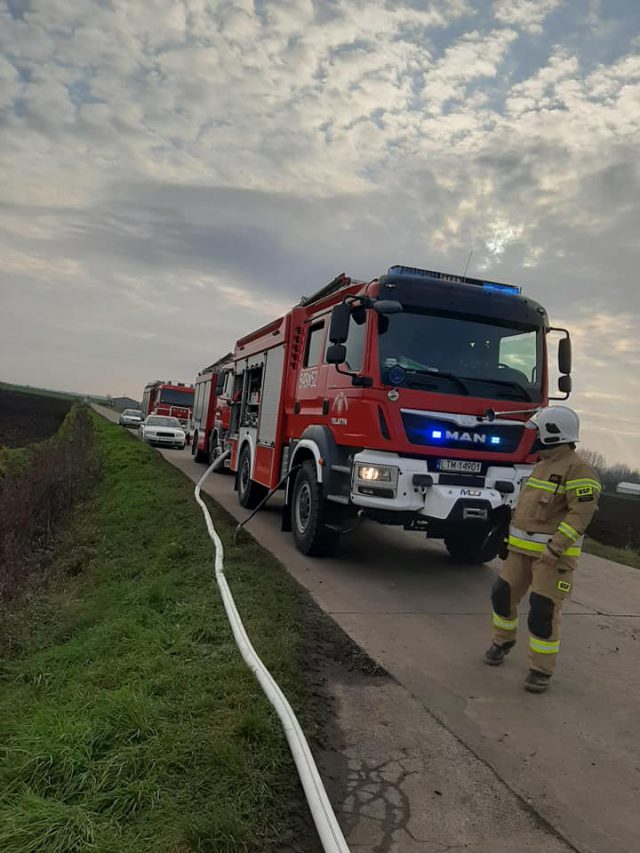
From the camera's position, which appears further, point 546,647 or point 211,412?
point 211,412

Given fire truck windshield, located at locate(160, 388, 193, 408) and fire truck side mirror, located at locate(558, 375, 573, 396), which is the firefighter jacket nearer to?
fire truck side mirror, located at locate(558, 375, 573, 396)

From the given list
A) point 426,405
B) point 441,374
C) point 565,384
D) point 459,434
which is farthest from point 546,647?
point 565,384

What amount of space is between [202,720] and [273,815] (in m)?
0.71

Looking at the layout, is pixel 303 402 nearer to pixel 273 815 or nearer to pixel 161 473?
pixel 273 815

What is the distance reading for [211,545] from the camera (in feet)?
23.6

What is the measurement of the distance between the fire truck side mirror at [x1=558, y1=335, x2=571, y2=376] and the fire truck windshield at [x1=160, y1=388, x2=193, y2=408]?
24396 mm

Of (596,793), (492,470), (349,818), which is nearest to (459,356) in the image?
(492,470)

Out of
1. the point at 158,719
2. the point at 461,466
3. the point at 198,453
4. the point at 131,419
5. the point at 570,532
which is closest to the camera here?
the point at 158,719

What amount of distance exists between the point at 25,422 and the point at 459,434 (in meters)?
39.9

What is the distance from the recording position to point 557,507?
13.3ft

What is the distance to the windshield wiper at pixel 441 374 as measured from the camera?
6172 millimetres

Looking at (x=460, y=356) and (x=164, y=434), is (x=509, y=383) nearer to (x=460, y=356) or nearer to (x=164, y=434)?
(x=460, y=356)

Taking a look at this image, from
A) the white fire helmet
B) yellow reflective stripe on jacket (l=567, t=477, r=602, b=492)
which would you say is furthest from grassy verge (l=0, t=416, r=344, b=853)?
the white fire helmet

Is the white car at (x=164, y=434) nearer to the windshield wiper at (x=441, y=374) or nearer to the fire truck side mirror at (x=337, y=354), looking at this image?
the fire truck side mirror at (x=337, y=354)
